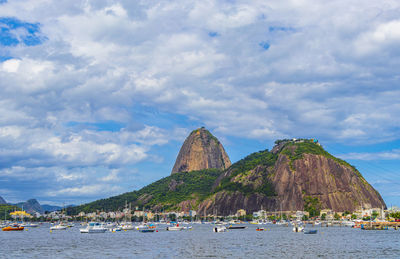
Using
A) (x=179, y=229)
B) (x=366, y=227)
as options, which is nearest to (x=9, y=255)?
(x=179, y=229)

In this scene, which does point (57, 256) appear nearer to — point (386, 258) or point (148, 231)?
point (386, 258)

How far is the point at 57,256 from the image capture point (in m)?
76.9

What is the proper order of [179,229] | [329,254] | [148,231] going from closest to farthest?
[329,254] → [148,231] → [179,229]

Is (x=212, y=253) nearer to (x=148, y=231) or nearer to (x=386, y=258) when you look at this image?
(x=386, y=258)

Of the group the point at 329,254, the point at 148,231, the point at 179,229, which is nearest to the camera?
the point at 329,254

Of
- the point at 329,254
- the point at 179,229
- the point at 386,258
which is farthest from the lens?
the point at 179,229

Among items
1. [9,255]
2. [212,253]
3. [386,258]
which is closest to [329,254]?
[386,258]

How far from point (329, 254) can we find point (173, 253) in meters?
28.4

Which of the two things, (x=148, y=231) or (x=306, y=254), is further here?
(x=148, y=231)

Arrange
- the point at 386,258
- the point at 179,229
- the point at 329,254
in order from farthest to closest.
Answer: the point at 179,229, the point at 329,254, the point at 386,258

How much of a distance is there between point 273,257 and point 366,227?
406ft

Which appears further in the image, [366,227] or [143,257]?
[366,227]

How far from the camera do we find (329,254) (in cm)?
7681

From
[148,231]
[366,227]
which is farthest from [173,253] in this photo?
[366,227]
